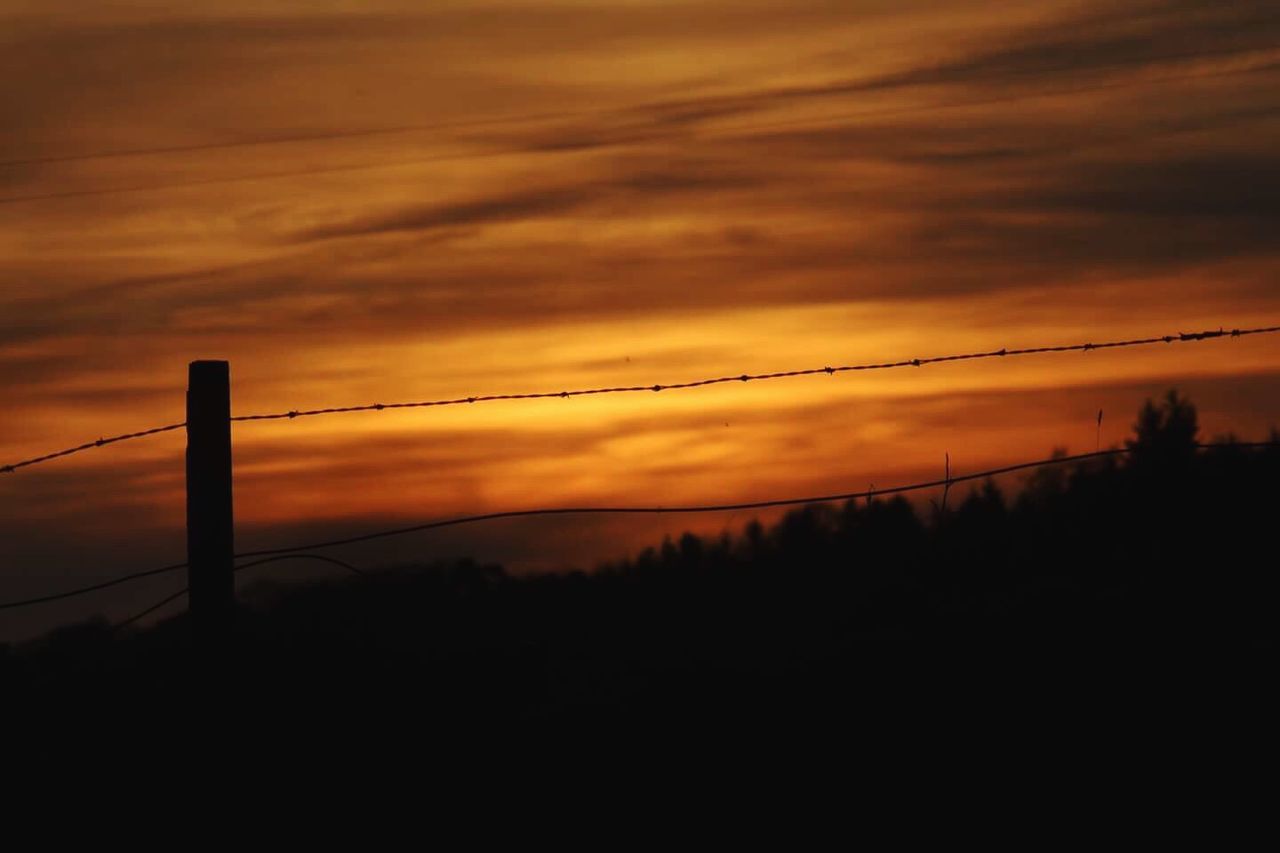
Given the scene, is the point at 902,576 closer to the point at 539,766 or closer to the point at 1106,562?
the point at 1106,562

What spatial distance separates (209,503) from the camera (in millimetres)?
8211

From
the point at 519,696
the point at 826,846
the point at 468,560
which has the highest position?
the point at 468,560

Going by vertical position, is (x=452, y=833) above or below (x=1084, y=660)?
below

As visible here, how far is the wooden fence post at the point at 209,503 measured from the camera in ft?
26.6

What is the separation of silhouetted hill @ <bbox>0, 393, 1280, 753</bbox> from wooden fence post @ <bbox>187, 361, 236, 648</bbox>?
0.72 feet

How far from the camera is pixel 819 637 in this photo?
9750 millimetres

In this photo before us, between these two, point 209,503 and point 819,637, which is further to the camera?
point 819,637

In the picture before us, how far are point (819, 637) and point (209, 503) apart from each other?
364 cm

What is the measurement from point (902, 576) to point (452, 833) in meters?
4.01

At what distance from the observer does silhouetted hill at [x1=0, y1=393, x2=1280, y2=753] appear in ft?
28.2

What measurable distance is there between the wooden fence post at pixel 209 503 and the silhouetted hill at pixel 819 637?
8.7 inches

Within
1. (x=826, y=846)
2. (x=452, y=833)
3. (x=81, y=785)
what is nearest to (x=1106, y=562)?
(x=826, y=846)

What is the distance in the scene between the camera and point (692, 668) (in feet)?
30.1

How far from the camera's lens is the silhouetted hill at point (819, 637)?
8.60 meters
